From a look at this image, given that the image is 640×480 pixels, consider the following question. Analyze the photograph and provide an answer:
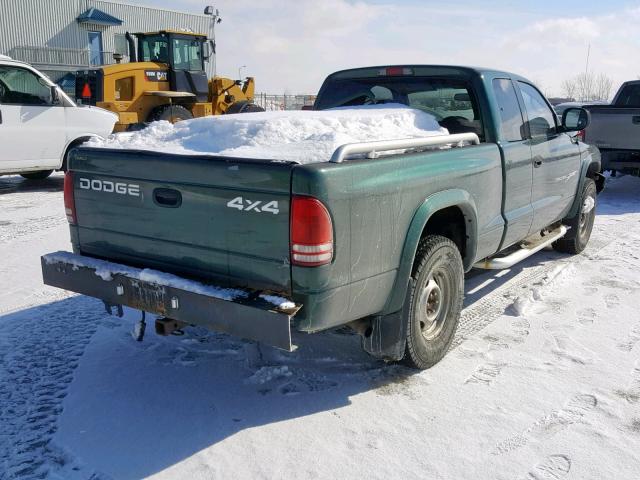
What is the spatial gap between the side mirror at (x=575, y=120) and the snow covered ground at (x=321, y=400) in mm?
1622

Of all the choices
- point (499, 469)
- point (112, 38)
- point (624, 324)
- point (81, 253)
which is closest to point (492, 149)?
point (624, 324)

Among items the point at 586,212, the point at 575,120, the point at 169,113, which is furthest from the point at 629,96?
the point at 169,113

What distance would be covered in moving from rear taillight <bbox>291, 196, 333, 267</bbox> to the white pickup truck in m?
8.72

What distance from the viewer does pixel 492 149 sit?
4309 mm

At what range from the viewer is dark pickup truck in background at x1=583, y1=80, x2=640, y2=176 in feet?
32.5

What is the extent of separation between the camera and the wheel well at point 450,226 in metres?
4.02

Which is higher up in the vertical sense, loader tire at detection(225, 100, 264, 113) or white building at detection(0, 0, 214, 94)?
white building at detection(0, 0, 214, 94)

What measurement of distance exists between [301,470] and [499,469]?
3.04 feet

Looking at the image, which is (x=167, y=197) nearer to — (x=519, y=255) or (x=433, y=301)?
(x=433, y=301)

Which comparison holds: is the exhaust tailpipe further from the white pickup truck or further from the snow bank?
the white pickup truck

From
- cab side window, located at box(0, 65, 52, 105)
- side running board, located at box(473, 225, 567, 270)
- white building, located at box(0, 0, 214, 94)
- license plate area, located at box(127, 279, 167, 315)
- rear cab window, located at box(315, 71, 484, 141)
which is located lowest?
side running board, located at box(473, 225, 567, 270)

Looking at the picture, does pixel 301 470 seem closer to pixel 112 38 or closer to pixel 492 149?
pixel 492 149

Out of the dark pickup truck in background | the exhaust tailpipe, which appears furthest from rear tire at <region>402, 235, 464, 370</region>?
the dark pickup truck in background

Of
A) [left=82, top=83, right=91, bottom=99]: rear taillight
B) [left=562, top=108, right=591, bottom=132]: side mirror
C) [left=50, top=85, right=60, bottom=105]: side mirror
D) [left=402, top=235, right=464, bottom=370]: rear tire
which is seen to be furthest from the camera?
[left=82, top=83, right=91, bottom=99]: rear taillight
